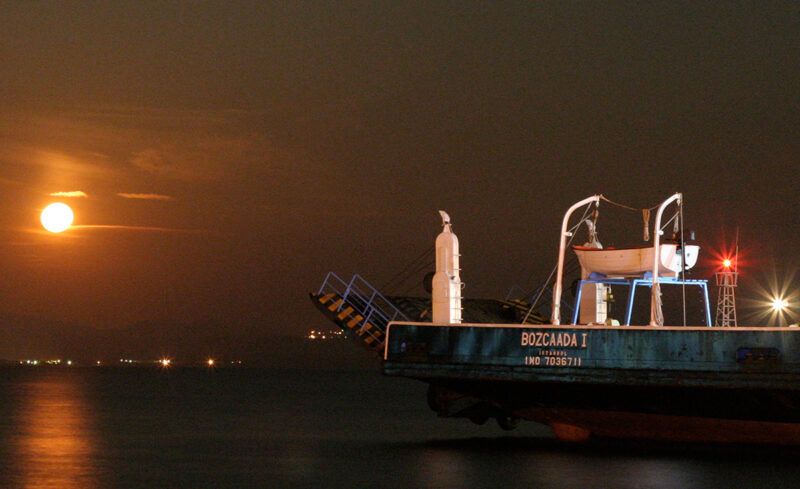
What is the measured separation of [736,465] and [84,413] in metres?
39.1

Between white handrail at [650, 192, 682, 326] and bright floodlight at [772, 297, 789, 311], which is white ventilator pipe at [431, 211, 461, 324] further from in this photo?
bright floodlight at [772, 297, 789, 311]

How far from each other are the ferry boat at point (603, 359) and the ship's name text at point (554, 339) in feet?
0.08

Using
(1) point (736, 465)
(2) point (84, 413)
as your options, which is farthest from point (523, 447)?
(2) point (84, 413)

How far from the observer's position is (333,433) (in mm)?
40062

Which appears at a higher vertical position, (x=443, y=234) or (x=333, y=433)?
(x=443, y=234)

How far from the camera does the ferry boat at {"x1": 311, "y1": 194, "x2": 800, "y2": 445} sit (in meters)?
21.4

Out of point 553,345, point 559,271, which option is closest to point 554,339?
point 553,345

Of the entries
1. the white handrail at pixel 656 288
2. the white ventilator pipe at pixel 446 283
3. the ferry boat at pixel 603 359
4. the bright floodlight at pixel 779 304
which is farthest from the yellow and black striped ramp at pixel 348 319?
the bright floodlight at pixel 779 304

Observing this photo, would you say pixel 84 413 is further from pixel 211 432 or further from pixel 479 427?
pixel 479 427

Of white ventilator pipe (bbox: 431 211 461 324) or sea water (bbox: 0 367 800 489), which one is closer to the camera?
sea water (bbox: 0 367 800 489)

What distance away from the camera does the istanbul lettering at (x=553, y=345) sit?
→ 2278 centimetres

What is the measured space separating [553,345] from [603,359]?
44.6 inches

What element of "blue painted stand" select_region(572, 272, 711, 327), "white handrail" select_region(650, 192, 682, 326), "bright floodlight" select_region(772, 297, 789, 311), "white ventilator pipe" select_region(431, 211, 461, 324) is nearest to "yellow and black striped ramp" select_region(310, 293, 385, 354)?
"white ventilator pipe" select_region(431, 211, 461, 324)

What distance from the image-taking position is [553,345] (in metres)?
23.2
